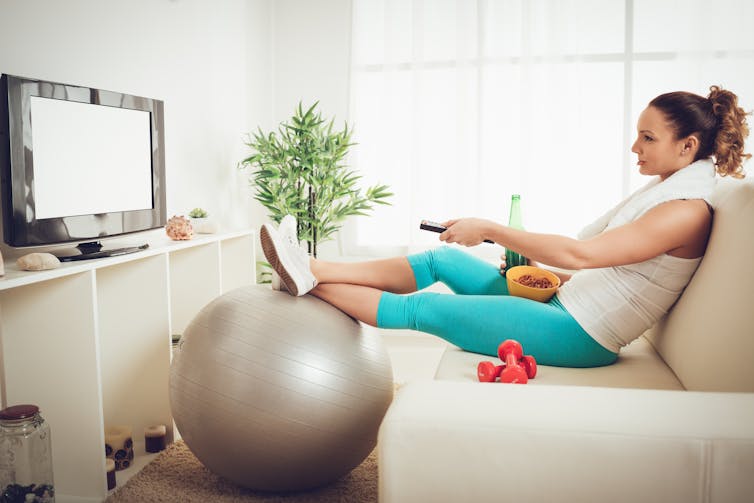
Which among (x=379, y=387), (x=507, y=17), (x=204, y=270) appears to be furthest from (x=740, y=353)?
(x=507, y=17)

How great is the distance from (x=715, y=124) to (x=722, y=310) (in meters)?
0.62

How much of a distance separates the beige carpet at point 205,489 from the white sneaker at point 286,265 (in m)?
0.59

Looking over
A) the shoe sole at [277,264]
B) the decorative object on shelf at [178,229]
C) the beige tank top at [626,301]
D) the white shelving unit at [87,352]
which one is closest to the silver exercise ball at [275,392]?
the shoe sole at [277,264]

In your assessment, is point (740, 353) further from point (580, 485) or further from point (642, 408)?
point (580, 485)

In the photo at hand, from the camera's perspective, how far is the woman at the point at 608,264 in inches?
64.9

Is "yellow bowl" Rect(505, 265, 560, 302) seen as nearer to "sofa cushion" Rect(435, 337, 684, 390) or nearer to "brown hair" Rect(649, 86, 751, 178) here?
"sofa cushion" Rect(435, 337, 684, 390)

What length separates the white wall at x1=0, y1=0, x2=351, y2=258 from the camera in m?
2.15

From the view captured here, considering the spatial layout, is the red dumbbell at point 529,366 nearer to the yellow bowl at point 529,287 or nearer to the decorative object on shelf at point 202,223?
the yellow bowl at point 529,287

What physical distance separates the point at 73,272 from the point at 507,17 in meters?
2.96

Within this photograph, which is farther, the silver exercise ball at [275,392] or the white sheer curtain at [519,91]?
the white sheer curtain at [519,91]

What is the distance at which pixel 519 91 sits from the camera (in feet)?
12.5

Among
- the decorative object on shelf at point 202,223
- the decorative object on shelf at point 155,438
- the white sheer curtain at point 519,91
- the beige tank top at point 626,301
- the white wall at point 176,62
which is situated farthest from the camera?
the white sheer curtain at point 519,91

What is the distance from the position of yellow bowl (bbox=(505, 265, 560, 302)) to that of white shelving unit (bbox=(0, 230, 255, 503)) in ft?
3.85

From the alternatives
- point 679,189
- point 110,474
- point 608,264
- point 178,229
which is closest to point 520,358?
point 608,264
